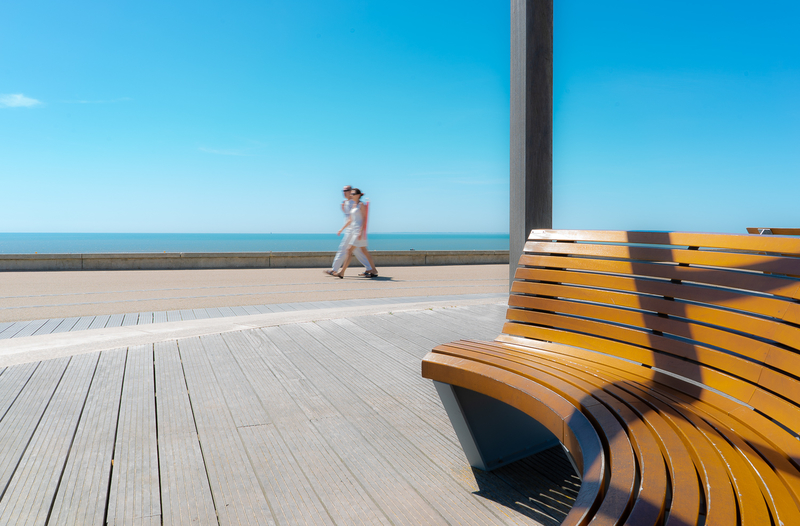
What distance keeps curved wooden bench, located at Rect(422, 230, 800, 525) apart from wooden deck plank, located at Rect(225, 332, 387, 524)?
0.51 m

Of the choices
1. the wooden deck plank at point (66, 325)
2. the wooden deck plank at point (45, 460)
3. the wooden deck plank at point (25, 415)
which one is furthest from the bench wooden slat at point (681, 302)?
the wooden deck plank at point (66, 325)

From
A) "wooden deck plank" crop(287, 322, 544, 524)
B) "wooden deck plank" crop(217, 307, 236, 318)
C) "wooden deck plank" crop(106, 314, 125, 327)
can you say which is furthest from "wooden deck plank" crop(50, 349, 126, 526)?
"wooden deck plank" crop(217, 307, 236, 318)

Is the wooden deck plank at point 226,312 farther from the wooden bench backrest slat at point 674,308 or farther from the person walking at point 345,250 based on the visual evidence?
the person walking at point 345,250

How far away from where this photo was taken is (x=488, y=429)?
2.16 meters

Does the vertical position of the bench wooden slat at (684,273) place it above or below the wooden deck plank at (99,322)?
above

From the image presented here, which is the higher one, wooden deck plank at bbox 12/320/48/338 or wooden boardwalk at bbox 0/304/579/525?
wooden deck plank at bbox 12/320/48/338

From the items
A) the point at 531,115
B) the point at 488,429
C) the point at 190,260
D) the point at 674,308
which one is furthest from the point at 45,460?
the point at 190,260

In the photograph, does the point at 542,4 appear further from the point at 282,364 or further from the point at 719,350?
the point at 282,364

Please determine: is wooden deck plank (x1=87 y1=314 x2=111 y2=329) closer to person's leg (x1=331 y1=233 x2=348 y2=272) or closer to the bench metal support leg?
the bench metal support leg

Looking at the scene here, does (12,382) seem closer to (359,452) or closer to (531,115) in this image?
(359,452)

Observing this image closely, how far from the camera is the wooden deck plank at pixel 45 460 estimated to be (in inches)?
71.7

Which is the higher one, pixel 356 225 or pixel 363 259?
pixel 356 225

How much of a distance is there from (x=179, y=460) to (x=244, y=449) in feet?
0.88

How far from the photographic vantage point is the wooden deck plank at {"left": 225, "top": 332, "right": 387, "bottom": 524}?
1867 mm
